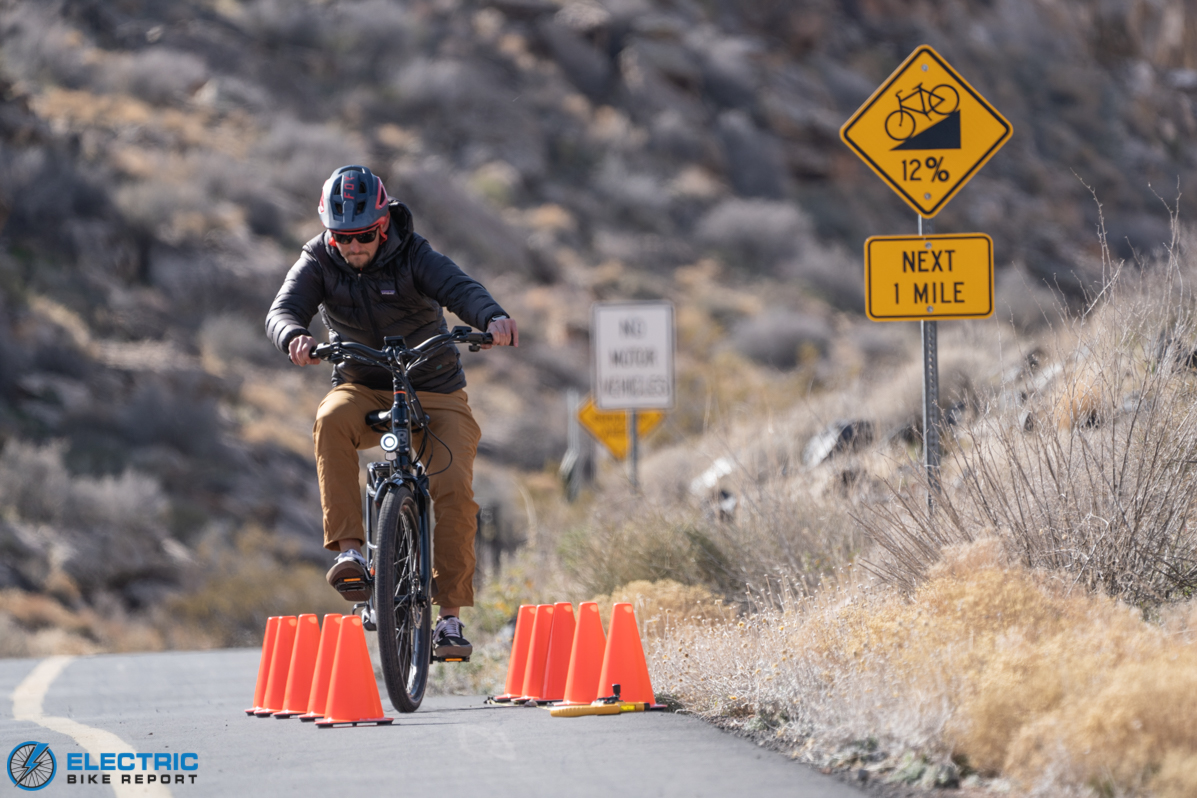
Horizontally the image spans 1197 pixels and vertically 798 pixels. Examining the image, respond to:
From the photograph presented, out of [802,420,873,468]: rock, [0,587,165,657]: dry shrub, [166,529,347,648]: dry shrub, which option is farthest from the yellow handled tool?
[0,587,165,657]: dry shrub

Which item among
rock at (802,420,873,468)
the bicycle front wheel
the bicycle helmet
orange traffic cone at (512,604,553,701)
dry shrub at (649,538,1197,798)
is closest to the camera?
dry shrub at (649,538,1197,798)

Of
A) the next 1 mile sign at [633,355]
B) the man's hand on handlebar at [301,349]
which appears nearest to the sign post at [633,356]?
the next 1 mile sign at [633,355]

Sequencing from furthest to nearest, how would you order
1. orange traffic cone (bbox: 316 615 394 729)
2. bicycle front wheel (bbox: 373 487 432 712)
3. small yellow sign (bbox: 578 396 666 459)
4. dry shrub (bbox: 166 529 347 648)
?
small yellow sign (bbox: 578 396 666 459), dry shrub (bbox: 166 529 347 648), orange traffic cone (bbox: 316 615 394 729), bicycle front wheel (bbox: 373 487 432 712)

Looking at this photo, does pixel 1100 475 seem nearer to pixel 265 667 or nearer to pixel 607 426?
pixel 265 667

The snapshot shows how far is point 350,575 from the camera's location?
22.1 feet

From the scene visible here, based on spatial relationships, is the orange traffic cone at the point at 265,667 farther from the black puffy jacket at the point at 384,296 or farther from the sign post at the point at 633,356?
the sign post at the point at 633,356

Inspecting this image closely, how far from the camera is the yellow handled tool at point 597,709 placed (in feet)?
22.7

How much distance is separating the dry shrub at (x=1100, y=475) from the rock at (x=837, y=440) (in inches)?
90.7

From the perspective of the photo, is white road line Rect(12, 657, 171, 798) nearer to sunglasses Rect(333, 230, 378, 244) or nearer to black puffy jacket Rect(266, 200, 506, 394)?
black puffy jacket Rect(266, 200, 506, 394)

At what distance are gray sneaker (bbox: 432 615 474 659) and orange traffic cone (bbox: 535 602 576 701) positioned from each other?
461 millimetres

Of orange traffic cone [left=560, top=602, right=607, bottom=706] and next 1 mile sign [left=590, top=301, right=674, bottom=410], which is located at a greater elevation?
next 1 mile sign [left=590, top=301, right=674, bottom=410]

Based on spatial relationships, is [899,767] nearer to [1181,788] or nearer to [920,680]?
[920,680]

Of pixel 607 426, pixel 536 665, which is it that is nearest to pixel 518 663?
pixel 536 665

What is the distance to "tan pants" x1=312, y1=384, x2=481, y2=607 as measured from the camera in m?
7.04
